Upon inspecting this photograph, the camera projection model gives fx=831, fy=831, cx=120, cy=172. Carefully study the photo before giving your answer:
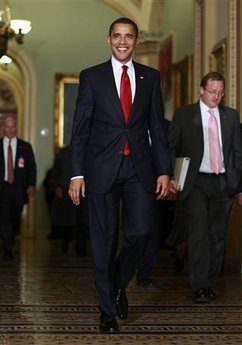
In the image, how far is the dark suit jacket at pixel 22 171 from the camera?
9.79 m

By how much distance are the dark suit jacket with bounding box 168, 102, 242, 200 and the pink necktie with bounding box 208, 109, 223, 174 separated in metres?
0.04

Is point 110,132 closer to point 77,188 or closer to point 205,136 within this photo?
point 77,188

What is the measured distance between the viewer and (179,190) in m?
5.87

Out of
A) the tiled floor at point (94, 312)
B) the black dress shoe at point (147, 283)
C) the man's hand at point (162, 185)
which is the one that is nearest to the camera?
the tiled floor at point (94, 312)

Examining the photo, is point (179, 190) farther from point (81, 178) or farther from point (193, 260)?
point (81, 178)

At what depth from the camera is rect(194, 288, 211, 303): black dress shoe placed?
584cm

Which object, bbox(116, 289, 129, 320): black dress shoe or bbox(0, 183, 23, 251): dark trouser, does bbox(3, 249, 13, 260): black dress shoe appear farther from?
bbox(116, 289, 129, 320): black dress shoe

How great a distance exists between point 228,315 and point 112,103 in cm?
163

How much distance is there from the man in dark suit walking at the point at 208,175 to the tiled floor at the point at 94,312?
0.28m

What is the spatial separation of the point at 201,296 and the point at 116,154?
173cm

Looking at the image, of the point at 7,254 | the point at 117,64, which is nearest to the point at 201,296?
the point at 117,64

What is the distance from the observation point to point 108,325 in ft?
15.0

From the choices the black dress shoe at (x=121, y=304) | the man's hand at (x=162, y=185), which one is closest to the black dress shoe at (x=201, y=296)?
the black dress shoe at (x=121, y=304)

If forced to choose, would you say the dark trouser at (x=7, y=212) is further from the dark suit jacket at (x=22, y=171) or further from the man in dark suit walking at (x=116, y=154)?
the man in dark suit walking at (x=116, y=154)
